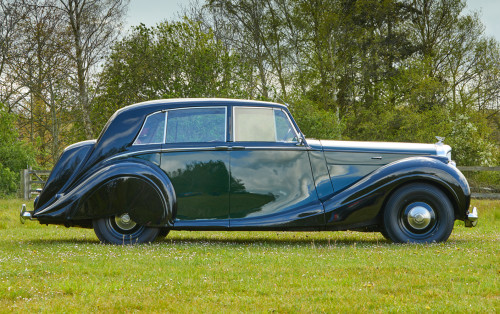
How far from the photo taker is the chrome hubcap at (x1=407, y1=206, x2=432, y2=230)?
7.77 metres

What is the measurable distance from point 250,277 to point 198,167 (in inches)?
111

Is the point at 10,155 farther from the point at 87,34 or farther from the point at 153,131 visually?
the point at 153,131

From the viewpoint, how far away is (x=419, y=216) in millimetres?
7770

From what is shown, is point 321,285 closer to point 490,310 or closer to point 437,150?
point 490,310

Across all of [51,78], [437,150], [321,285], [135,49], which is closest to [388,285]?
[321,285]

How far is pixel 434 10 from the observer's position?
31406 millimetres

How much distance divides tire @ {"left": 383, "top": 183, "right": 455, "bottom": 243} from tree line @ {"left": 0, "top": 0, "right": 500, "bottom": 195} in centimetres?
1682

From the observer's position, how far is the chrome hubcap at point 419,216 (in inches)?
306

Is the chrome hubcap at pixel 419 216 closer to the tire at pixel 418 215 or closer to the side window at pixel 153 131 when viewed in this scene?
the tire at pixel 418 215

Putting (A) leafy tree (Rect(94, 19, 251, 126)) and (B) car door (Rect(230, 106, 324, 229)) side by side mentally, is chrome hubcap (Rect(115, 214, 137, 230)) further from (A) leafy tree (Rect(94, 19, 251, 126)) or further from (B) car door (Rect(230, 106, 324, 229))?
(A) leafy tree (Rect(94, 19, 251, 126))

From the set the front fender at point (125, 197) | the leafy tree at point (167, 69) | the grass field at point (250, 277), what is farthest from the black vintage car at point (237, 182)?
the leafy tree at point (167, 69)

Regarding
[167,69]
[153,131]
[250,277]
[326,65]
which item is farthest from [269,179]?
[326,65]

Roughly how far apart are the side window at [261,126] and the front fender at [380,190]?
1.15m

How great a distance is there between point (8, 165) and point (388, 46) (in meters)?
20.3
